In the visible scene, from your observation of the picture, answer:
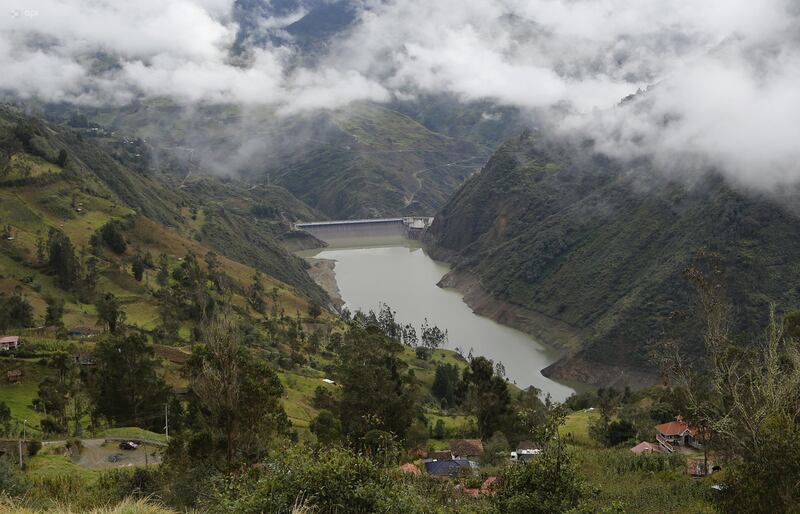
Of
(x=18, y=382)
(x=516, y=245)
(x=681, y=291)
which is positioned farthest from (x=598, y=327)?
(x=18, y=382)

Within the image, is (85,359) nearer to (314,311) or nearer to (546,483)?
(546,483)

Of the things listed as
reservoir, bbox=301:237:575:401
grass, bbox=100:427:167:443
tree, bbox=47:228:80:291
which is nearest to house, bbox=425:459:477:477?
grass, bbox=100:427:167:443

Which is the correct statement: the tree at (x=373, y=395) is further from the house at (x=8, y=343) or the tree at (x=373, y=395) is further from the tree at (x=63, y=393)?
the house at (x=8, y=343)

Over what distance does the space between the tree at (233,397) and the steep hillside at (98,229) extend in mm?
33111

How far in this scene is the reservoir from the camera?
75.1 meters

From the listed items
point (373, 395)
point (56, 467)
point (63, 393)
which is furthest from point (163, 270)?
point (56, 467)

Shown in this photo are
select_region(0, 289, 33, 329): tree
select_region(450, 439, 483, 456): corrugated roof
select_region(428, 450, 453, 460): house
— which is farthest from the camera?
select_region(0, 289, 33, 329): tree

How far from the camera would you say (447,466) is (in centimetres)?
3012

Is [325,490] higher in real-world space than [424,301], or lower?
lower

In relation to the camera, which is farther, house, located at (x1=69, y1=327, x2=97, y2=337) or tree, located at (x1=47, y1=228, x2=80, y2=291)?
tree, located at (x1=47, y1=228, x2=80, y2=291)

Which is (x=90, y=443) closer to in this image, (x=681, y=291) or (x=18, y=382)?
(x=18, y=382)

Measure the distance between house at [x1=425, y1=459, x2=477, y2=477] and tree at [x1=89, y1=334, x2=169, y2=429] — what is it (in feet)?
41.6

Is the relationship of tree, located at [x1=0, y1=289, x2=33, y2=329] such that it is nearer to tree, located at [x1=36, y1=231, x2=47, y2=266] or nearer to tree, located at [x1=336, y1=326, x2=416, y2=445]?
tree, located at [x1=36, y1=231, x2=47, y2=266]

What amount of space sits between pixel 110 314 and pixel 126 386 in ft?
59.0
